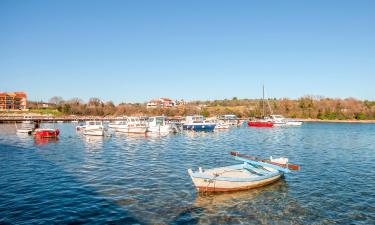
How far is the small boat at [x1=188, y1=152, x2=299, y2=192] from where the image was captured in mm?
19922

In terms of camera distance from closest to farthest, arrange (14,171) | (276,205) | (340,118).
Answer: (276,205) → (14,171) → (340,118)

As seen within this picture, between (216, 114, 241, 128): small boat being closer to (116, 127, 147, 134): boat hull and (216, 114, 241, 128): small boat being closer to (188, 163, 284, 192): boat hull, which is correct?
(116, 127, 147, 134): boat hull

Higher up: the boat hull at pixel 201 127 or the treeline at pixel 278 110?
the treeline at pixel 278 110

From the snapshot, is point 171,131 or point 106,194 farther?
point 171,131

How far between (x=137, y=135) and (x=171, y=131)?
12094 millimetres

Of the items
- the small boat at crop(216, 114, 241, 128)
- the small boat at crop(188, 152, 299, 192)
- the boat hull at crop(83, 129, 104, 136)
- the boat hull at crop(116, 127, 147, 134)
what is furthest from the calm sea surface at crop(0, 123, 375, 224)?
the small boat at crop(216, 114, 241, 128)

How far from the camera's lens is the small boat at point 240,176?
1992cm

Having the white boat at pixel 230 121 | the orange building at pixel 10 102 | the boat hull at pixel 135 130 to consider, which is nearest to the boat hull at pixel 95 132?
the boat hull at pixel 135 130

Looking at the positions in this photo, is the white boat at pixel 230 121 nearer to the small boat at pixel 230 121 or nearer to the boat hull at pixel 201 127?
the small boat at pixel 230 121

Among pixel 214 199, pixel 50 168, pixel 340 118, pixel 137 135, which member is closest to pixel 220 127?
pixel 137 135

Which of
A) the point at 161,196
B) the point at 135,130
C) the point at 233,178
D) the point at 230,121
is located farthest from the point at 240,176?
the point at 230,121

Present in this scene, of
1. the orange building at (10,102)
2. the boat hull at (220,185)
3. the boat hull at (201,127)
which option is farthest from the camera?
the orange building at (10,102)

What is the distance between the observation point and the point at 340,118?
162375mm

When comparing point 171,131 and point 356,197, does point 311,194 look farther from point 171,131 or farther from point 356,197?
point 171,131
